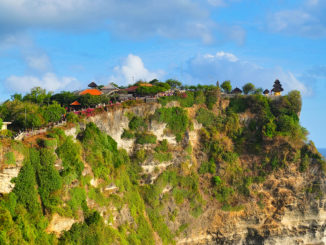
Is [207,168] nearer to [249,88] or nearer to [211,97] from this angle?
[211,97]

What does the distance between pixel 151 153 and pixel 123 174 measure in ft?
21.7

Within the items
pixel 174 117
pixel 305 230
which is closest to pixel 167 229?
pixel 174 117

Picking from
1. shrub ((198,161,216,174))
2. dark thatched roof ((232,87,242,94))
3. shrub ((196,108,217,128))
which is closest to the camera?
shrub ((198,161,216,174))

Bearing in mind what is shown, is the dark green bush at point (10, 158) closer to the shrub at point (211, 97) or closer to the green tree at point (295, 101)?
the shrub at point (211, 97)

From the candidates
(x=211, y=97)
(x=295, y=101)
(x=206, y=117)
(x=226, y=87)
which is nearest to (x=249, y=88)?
(x=226, y=87)

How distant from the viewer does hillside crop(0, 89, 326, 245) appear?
168ft

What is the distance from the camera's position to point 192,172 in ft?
223

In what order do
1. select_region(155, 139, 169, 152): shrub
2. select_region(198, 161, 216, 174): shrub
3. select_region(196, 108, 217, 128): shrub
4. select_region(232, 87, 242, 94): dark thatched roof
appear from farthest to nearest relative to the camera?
select_region(232, 87, 242, 94): dark thatched roof
select_region(196, 108, 217, 128): shrub
select_region(198, 161, 216, 174): shrub
select_region(155, 139, 169, 152): shrub

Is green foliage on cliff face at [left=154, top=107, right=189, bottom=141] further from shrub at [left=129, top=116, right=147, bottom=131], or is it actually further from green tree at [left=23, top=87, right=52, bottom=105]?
green tree at [left=23, top=87, right=52, bottom=105]

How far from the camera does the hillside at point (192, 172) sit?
51156 millimetres

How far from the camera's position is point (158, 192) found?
6369 cm

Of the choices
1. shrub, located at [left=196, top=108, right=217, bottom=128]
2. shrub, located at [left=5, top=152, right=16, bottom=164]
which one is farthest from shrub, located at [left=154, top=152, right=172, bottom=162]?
shrub, located at [left=5, top=152, right=16, bottom=164]

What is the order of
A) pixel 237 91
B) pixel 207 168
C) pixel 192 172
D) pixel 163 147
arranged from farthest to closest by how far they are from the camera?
pixel 237 91
pixel 207 168
pixel 192 172
pixel 163 147

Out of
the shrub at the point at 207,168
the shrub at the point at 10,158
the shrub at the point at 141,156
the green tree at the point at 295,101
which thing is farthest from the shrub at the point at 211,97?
the shrub at the point at 10,158
